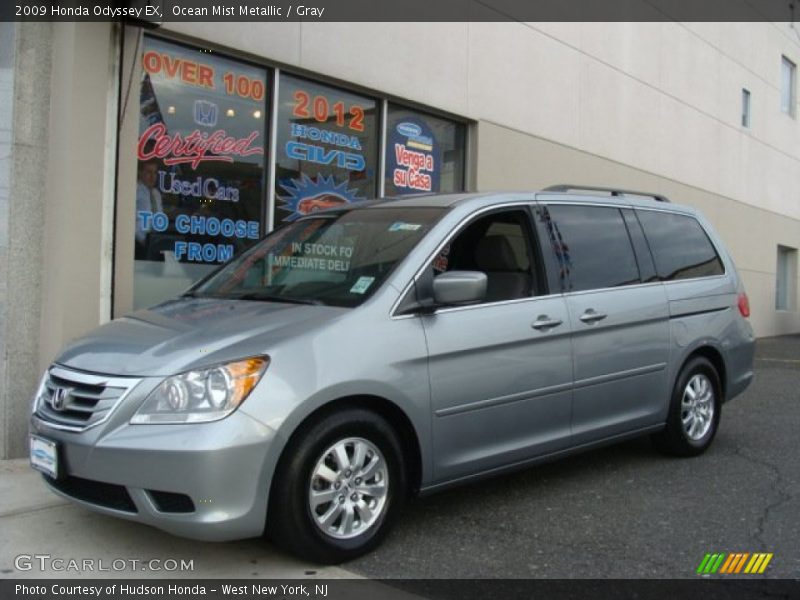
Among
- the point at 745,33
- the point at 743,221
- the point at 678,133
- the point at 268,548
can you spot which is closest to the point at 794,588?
the point at 268,548

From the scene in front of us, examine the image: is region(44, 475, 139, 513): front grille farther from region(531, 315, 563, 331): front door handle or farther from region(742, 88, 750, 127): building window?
region(742, 88, 750, 127): building window

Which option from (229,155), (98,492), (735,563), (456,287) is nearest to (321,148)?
(229,155)

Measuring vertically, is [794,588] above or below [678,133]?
below

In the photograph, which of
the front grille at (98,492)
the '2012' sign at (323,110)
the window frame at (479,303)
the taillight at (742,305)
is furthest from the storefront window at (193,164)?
the taillight at (742,305)

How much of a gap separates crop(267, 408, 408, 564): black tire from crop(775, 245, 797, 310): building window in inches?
719

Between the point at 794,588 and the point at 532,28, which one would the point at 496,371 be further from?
the point at 532,28

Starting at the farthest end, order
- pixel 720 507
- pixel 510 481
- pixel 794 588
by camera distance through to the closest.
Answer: pixel 510 481 < pixel 720 507 < pixel 794 588

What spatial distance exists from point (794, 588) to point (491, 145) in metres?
7.42

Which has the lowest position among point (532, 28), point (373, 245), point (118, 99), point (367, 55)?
point (373, 245)

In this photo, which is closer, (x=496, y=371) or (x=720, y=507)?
(x=496, y=371)

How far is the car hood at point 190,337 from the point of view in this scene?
3510 mm

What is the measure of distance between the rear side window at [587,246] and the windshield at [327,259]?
2.79 ft

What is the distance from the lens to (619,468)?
5547 millimetres

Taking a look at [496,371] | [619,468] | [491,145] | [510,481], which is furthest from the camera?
[491,145]
